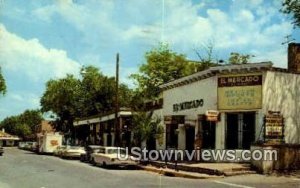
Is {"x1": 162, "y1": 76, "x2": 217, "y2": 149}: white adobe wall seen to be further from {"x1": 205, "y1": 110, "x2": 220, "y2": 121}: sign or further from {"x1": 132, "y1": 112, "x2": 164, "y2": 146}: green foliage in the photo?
{"x1": 132, "y1": 112, "x2": 164, "y2": 146}: green foliage

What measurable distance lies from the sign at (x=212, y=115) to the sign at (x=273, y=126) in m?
3.23

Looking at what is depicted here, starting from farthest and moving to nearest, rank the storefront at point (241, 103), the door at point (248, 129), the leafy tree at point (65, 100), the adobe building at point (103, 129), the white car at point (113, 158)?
the leafy tree at point (65, 100) → the adobe building at point (103, 129) → the white car at point (113, 158) → the door at point (248, 129) → the storefront at point (241, 103)

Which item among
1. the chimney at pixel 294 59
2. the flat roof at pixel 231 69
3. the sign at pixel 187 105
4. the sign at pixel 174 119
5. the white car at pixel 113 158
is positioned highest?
the chimney at pixel 294 59

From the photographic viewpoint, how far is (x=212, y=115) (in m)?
29.6

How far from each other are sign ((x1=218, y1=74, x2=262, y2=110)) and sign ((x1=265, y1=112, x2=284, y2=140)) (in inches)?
41.8

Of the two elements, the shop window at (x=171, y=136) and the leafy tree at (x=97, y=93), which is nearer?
the shop window at (x=171, y=136)

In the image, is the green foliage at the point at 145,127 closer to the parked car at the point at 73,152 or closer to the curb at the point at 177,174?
the curb at the point at 177,174

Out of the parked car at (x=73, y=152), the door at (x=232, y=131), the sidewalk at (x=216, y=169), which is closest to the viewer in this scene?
the sidewalk at (x=216, y=169)

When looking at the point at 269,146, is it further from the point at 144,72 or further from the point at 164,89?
the point at 144,72

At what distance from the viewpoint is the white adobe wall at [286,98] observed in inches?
1131

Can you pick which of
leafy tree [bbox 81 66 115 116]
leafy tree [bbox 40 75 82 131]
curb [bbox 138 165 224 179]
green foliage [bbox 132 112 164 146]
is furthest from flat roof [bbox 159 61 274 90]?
leafy tree [bbox 40 75 82 131]

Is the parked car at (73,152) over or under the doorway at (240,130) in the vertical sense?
under

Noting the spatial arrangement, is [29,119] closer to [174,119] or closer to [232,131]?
[174,119]

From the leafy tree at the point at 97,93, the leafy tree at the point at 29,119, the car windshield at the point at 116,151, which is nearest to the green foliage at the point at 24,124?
the leafy tree at the point at 29,119
